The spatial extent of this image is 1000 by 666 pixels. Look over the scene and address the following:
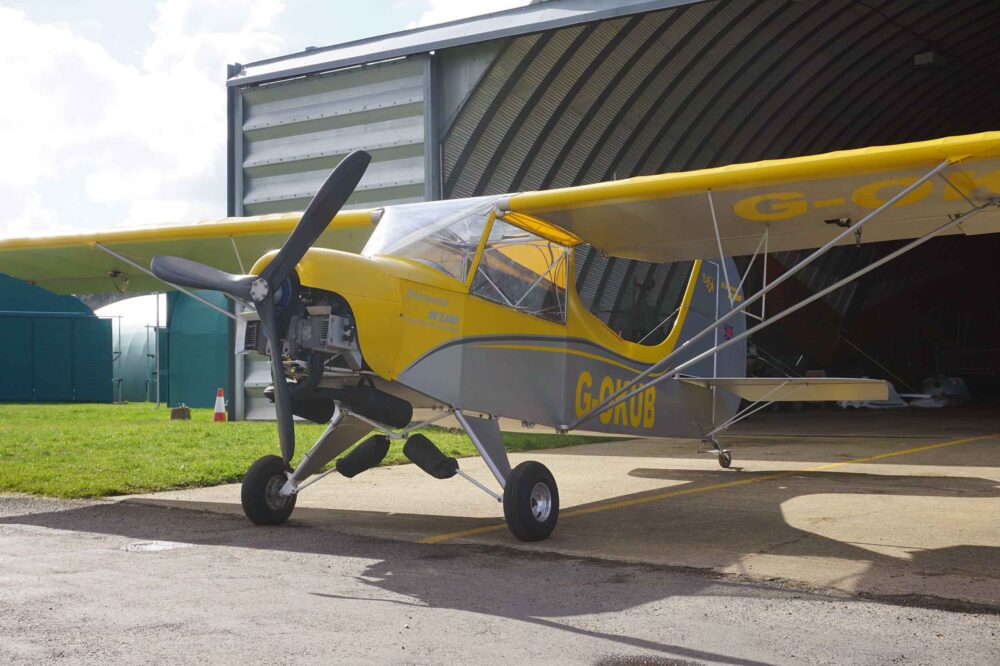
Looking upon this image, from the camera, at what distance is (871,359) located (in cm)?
2952

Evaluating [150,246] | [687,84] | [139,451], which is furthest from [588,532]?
[687,84]

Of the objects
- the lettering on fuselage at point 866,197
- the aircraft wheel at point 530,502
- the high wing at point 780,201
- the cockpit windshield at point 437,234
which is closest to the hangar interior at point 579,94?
the high wing at point 780,201

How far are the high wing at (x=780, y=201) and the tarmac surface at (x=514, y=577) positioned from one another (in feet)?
6.76

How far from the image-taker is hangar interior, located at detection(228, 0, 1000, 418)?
14.4 m

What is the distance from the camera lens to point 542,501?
6223 mm

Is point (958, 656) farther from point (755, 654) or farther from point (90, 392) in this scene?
point (90, 392)

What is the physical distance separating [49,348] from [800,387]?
1035 inches

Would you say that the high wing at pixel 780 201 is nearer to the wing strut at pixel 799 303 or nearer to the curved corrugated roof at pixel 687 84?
the wing strut at pixel 799 303

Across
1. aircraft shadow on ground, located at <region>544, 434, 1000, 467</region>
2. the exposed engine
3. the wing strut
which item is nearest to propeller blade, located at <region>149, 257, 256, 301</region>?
the exposed engine

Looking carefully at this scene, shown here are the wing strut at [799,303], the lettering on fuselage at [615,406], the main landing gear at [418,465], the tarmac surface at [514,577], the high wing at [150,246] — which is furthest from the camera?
the high wing at [150,246]

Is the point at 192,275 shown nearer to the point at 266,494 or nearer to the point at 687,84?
the point at 266,494

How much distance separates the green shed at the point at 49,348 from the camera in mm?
28656

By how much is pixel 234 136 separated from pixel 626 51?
6670 millimetres

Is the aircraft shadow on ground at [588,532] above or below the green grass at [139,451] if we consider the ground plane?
below
